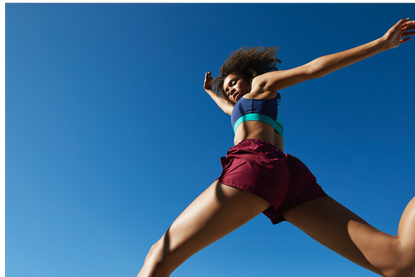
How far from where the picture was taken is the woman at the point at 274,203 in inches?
54.7

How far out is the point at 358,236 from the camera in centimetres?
156

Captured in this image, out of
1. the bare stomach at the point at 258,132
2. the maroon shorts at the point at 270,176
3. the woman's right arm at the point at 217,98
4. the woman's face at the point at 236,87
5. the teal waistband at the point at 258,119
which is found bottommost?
the maroon shorts at the point at 270,176

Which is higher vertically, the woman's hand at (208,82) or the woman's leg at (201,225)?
the woman's hand at (208,82)

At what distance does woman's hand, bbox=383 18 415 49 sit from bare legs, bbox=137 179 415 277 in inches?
41.7

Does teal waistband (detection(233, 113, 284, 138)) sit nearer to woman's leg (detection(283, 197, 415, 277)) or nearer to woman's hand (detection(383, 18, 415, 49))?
woman's leg (detection(283, 197, 415, 277))

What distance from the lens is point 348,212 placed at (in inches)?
66.8

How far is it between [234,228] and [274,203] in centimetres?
30

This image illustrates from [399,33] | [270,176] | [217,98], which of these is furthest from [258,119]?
[217,98]

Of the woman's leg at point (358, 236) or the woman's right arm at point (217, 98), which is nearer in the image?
the woman's leg at point (358, 236)

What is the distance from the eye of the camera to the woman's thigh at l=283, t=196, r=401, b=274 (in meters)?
1.47

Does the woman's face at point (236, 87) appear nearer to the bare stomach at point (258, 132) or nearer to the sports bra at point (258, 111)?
the sports bra at point (258, 111)

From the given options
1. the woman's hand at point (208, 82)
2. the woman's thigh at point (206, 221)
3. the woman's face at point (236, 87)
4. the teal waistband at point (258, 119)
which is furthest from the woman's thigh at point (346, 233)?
the woman's hand at point (208, 82)
